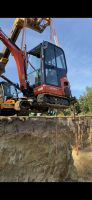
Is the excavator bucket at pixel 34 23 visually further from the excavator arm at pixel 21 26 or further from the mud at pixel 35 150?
the mud at pixel 35 150

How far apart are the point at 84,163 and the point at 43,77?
733cm

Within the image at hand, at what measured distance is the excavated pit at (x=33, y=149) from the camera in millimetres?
9250

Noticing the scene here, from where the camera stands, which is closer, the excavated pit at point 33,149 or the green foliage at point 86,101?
the excavated pit at point 33,149

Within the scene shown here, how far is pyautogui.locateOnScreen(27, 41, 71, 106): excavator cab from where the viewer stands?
998 centimetres

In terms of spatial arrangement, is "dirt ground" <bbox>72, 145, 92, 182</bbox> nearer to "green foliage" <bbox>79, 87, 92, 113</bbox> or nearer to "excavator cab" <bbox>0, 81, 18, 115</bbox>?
"excavator cab" <bbox>0, 81, 18, 115</bbox>

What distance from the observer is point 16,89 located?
1054 centimetres

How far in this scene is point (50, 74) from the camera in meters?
10.2

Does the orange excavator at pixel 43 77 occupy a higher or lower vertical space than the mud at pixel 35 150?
higher

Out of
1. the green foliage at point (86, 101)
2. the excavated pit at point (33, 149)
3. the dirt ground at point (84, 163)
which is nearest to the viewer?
the excavated pit at point (33, 149)

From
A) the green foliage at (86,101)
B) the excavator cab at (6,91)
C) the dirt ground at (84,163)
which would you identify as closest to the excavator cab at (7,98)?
the excavator cab at (6,91)
